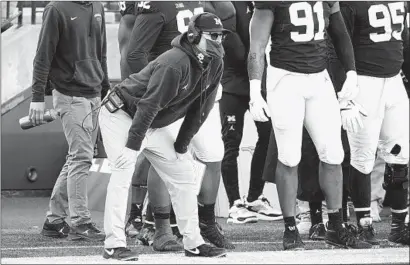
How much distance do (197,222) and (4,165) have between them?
3.97 m

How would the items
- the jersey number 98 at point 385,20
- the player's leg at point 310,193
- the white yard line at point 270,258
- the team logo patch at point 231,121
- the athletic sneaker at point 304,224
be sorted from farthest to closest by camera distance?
the team logo patch at point 231,121 < the athletic sneaker at point 304,224 < the player's leg at point 310,193 < the jersey number 98 at point 385,20 < the white yard line at point 270,258

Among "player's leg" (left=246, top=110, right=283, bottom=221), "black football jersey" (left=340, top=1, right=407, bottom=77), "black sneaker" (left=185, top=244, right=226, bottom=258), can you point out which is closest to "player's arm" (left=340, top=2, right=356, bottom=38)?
"black football jersey" (left=340, top=1, right=407, bottom=77)

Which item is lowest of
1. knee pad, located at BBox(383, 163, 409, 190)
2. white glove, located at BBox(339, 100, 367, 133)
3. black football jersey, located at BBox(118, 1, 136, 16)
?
knee pad, located at BBox(383, 163, 409, 190)

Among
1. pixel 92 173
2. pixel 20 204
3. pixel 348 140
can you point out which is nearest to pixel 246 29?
pixel 348 140

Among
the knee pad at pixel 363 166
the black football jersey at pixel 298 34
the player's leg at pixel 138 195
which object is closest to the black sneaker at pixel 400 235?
the knee pad at pixel 363 166

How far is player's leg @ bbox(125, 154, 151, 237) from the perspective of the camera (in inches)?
302

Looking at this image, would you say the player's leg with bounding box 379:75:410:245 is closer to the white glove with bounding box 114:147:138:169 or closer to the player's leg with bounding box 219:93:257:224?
the player's leg with bounding box 219:93:257:224

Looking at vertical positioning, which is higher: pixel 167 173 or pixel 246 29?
pixel 246 29

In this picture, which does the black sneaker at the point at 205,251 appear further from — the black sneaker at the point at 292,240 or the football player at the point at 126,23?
the football player at the point at 126,23

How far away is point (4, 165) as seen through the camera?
10109 millimetres

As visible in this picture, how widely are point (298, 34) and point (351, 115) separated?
0.62 m

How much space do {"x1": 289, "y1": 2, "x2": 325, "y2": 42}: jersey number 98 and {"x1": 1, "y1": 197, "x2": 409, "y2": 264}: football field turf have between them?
130 cm

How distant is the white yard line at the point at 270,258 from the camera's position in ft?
20.4

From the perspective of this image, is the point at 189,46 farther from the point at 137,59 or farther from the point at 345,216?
the point at 345,216
